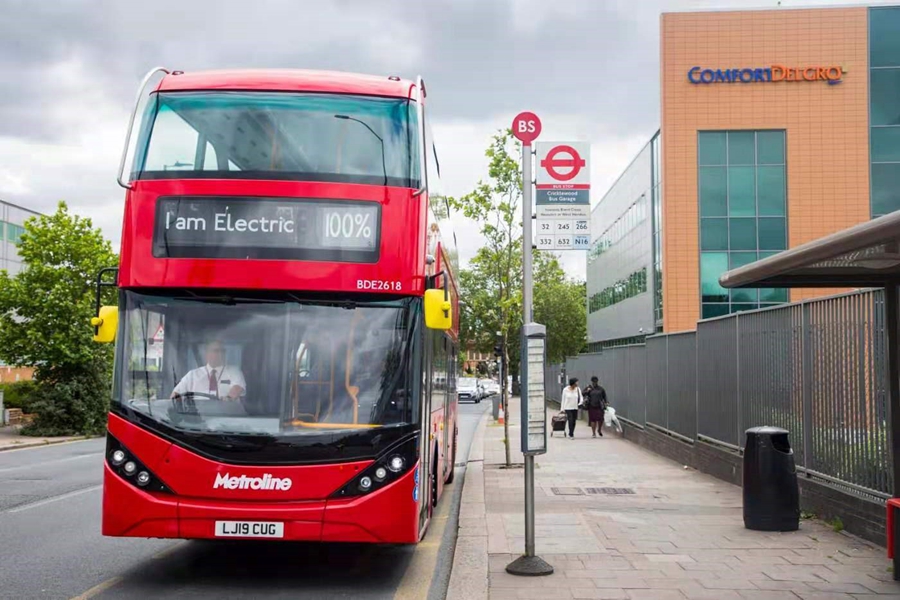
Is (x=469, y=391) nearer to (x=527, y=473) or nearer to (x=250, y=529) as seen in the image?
(x=527, y=473)

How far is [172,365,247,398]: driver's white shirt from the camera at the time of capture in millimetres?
8023

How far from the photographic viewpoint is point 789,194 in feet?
137

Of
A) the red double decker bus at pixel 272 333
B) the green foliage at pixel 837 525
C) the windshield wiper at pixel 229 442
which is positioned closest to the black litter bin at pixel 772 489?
the green foliage at pixel 837 525

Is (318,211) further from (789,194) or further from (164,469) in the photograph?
(789,194)

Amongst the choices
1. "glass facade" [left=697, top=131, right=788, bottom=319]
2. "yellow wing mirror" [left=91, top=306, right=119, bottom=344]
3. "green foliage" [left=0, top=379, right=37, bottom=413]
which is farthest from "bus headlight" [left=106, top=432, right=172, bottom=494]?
"glass facade" [left=697, top=131, right=788, bottom=319]

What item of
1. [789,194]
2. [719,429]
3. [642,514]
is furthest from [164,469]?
[789,194]

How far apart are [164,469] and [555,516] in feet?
17.1

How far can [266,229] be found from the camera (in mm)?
8094

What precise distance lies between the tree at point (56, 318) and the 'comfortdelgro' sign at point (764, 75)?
24166mm

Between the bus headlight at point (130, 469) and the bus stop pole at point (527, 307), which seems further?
the bus stop pole at point (527, 307)

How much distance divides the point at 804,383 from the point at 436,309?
5.46 metres

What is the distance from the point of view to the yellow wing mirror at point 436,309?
8133 millimetres

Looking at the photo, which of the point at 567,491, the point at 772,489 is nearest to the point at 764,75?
the point at 567,491

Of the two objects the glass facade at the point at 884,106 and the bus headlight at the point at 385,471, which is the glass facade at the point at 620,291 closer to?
the glass facade at the point at 884,106
